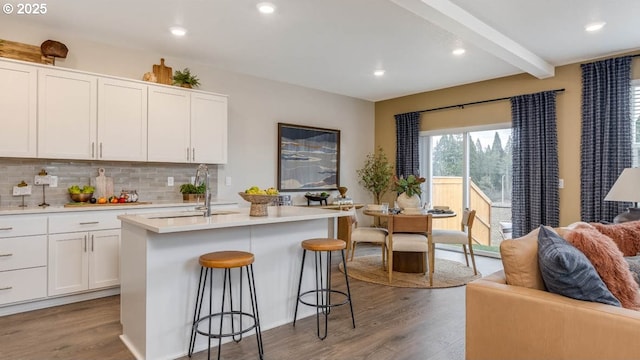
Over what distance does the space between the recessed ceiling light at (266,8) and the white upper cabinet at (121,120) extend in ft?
5.63

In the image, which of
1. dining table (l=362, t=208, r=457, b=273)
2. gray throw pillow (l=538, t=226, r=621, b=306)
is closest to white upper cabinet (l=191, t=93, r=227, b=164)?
dining table (l=362, t=208, r=457, b=273)

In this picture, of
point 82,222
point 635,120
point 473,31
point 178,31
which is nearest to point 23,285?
point 82,222

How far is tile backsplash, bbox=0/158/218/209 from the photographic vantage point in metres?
→ 3.55

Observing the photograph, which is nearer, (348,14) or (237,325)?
(237,325)

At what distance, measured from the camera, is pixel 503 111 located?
532 centimetres

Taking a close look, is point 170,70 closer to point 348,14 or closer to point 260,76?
point 260,76

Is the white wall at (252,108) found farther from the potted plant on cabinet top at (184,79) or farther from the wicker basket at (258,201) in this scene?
the wicker basket at (258,201)

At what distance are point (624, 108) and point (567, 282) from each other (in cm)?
366

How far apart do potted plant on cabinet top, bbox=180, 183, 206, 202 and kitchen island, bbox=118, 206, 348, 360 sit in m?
1.49

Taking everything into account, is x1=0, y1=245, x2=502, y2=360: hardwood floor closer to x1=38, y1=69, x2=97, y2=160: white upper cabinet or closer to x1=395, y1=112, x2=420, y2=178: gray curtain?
x1=38, y1=69, x2=97, y2=160: white upper cabinet

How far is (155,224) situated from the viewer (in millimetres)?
2254

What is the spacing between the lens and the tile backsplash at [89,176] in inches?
140

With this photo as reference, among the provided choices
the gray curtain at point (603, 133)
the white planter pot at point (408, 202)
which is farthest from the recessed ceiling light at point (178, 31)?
the gray curtain at point (603, 133)

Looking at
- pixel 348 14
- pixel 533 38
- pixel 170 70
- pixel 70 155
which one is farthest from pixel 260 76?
pixel 533 38
